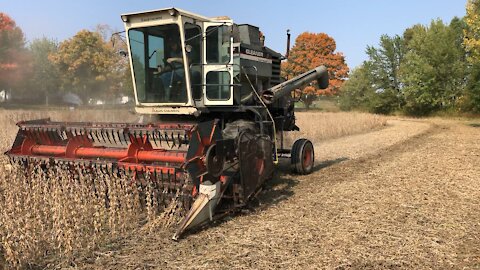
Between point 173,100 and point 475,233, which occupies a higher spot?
point 173,100

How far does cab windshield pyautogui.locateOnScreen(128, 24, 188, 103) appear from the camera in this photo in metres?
6.53

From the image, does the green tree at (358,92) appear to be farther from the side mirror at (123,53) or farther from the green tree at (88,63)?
the side mirror at (123,53)

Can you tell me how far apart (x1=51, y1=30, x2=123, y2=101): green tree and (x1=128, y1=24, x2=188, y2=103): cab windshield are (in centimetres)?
3596

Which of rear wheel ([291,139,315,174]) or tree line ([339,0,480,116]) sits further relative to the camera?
tree line ([339,0,480,116])

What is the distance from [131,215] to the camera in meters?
4.74

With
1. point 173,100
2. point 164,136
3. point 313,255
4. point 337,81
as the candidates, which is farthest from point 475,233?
point 337,81

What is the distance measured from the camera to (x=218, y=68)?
6.72 m

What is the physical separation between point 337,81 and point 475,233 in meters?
45.5

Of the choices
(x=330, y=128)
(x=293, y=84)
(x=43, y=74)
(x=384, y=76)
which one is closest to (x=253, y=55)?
(x=293, y=84)

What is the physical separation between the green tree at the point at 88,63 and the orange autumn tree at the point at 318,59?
19333 millimetres

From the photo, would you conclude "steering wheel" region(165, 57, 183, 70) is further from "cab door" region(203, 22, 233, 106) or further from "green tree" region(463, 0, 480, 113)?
"green tree" region(463, 0, 480, 113)

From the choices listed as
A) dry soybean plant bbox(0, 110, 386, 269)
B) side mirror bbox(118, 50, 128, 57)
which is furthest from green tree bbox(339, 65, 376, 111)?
dry soybean plant bbox(0, 110, 386, 269)

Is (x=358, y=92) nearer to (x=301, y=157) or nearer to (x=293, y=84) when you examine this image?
(x=293, y=84)

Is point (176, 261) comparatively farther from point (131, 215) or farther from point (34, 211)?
point (34, 211)
